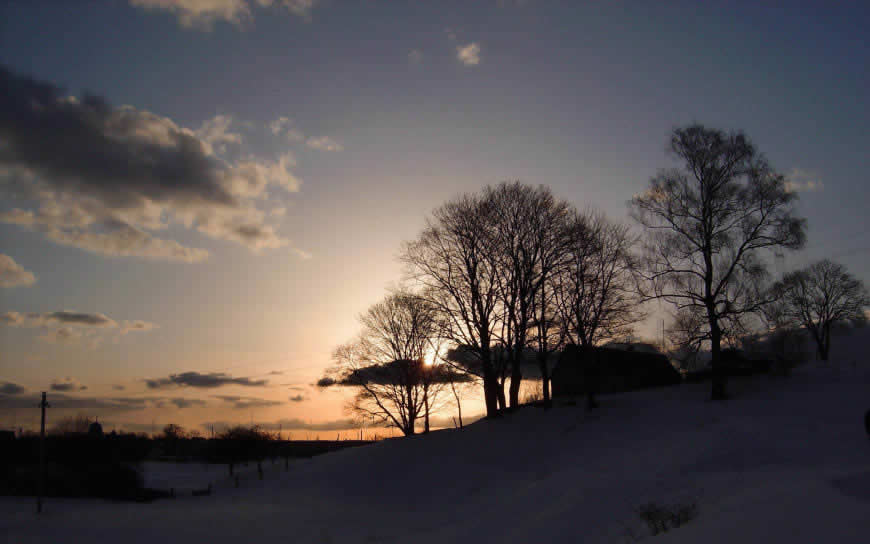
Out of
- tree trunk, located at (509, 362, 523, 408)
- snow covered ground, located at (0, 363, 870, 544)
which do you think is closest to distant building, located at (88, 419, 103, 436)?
snow covered ground, located at (0, 363, 870, 544)

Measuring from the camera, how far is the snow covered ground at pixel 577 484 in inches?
417

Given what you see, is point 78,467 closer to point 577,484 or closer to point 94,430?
point 94,430

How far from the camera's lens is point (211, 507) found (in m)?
32.1

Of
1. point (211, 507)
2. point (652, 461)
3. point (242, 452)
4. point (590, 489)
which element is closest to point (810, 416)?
point (652, 461)

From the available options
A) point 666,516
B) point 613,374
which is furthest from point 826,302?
point 666,516

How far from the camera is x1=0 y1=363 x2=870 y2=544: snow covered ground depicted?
10.6m

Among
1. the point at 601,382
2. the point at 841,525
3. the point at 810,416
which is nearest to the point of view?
the point at 841,525

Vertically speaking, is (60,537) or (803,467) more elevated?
(803,467)

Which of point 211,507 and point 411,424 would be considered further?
point 411,424

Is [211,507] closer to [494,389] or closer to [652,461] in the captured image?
[494,389]

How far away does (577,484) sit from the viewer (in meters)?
18.7

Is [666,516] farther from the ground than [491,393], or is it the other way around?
[491,393]

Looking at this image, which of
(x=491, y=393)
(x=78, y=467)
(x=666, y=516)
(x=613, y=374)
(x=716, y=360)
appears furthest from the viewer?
(x=613, y=374)

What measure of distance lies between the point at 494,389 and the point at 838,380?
2079cm
